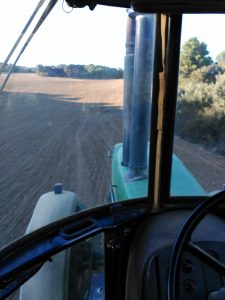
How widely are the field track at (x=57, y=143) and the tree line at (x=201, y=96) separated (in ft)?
0.23

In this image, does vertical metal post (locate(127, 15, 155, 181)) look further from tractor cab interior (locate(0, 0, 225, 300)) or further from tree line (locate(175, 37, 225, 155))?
tree line (locate(175, 37, 225, 155))

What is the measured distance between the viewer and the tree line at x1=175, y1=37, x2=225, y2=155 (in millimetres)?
1638

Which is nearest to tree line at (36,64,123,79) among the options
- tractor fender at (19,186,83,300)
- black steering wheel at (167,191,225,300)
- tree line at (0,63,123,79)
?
tree line at (0,63,123,79)

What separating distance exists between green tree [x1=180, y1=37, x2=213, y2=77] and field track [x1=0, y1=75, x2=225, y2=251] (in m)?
0.31

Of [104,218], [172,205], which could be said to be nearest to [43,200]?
[104,218]

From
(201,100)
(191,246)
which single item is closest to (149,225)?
(191,246)

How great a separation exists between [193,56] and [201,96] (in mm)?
166

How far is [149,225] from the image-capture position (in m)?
1.78

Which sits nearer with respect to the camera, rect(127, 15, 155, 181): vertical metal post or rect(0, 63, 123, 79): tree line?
rect(0, 63, 123, 79): tree line

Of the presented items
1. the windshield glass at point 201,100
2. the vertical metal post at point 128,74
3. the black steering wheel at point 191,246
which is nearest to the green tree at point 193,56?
the windshield glass at point 201,100

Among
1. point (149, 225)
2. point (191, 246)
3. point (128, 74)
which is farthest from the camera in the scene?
point (128, 74)

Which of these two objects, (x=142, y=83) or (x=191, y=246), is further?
(x=142, y=83)

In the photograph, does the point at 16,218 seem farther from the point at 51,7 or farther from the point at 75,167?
the point at 51,7

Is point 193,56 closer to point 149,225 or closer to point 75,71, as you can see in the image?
point 75,71
